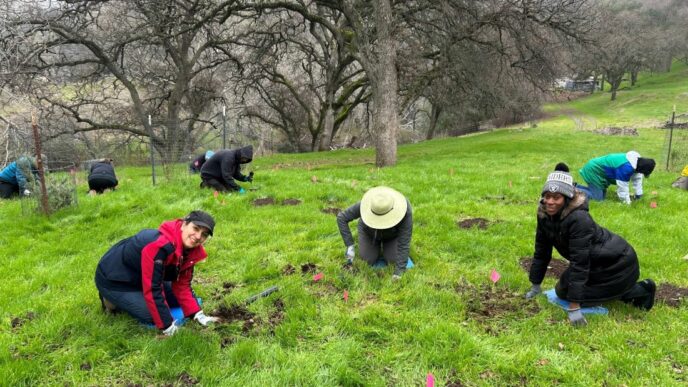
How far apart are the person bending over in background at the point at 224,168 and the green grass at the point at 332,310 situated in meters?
0.67

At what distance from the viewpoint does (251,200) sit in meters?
8.52

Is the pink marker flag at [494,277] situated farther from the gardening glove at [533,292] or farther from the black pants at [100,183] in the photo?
the black pants at [100,183]

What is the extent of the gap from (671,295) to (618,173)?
3.77 meters

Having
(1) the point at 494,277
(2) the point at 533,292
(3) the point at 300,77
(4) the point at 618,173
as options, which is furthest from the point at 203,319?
(3) the point at 300,77

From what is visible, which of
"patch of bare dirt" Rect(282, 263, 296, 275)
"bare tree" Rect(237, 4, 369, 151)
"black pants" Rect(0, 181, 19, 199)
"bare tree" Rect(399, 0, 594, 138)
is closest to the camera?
"patch of bare dirt" Rect(282, 263, 296, 275)

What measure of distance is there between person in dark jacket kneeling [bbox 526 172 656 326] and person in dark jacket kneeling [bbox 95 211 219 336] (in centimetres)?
303

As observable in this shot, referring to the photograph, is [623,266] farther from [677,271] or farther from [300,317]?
[300,317]

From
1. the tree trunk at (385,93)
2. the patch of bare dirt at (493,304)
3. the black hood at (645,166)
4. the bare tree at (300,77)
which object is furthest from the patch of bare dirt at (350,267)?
the bare tree at (300,77)

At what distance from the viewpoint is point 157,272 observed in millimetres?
3682

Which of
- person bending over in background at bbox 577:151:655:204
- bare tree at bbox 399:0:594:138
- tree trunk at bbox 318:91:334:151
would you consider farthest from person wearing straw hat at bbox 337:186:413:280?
tree trunk at bbox 318:91:334:151

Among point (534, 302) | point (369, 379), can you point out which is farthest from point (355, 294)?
point (534, 302)

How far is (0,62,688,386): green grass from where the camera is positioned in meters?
3.46

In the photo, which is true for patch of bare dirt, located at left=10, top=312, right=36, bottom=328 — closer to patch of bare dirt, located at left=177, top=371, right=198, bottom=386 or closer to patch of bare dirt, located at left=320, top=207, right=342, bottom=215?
patch of bare dirt, located at left=177, top=371, right=198, bottom=386

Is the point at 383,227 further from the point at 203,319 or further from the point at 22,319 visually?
the point at 22,319
